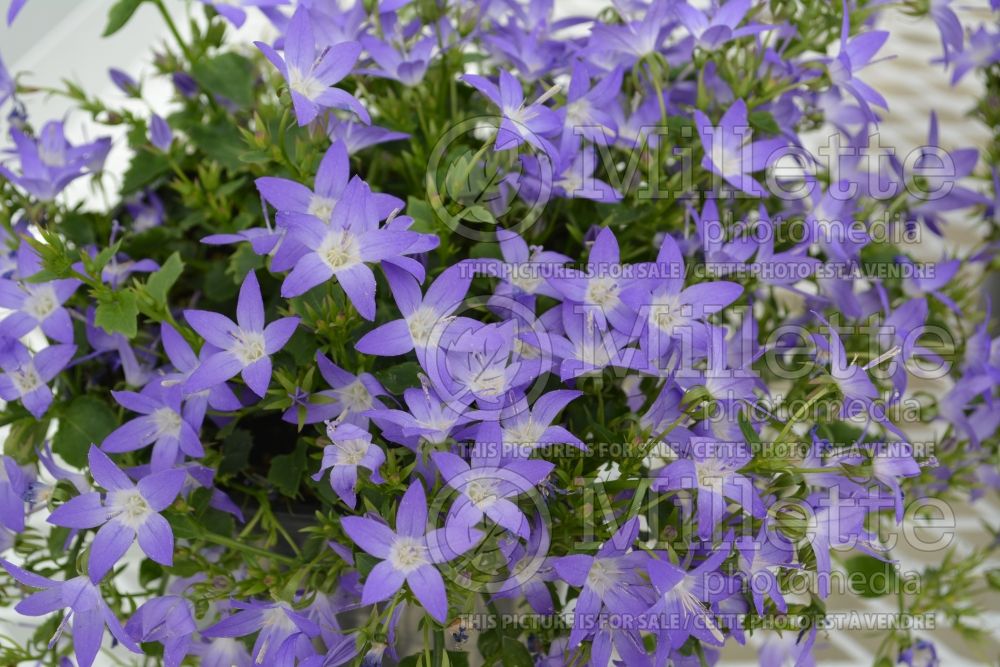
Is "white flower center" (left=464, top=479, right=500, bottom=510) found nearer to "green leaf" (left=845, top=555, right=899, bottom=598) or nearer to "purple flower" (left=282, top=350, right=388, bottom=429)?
"purple flower" (left=282, top=350, right=388, bottom=429)

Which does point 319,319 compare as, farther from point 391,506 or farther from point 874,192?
point 874,192

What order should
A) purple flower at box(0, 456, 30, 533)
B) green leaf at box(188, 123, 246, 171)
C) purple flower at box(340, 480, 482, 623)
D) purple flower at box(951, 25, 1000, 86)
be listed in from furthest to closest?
1. purple flower at box(951, 25, 1000, 86)
2. green leaf at box(188, 123, 246, 171)
3. purple flower at box(0, 456, 30, 533)
4. purple flower at box(340, 480, 482, 623)

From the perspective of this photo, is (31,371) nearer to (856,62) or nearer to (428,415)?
(428,415)

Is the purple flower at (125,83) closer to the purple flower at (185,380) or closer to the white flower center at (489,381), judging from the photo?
the purple flower at (185,380)

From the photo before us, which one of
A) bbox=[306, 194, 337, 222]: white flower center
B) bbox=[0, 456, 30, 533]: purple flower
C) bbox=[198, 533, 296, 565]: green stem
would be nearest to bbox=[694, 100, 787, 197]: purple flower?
bbox=[306, 194, 337, 222]: white flower center

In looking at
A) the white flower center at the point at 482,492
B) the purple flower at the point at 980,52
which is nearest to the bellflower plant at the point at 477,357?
the white flower center at the point at 482,492

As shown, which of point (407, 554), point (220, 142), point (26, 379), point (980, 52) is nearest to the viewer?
point (407, 554)

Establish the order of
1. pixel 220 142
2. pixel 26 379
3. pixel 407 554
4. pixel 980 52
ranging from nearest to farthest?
pixel 407 554 < pixel 26 379 < pixel 220 142 < pixel 980 52

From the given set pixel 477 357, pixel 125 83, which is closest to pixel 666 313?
pixel 477 357
